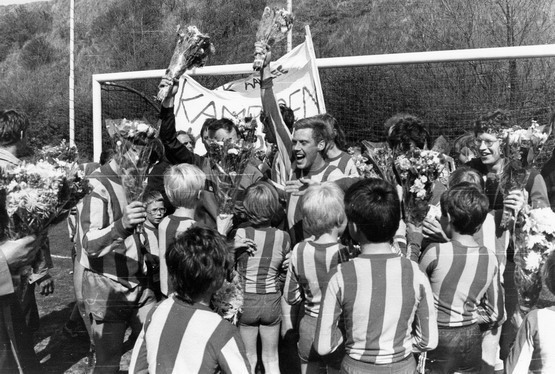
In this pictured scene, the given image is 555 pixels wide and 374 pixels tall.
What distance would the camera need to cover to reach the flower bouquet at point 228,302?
2.88 meters

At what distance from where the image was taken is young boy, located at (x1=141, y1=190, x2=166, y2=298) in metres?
3.56

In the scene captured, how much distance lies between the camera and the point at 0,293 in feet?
10.4

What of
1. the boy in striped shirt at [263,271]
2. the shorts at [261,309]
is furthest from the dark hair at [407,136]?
the shorts at [261,309]

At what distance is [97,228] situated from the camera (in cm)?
324

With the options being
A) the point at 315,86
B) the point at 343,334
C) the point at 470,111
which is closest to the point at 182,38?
the point at 343,334

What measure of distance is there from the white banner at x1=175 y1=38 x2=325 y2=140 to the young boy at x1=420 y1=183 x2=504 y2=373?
376 centimetres

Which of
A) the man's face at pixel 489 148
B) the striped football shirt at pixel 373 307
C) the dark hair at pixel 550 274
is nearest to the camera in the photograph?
the striped football shirt at pixel 373 307

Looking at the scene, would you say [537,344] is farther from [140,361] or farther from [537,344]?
[140,361]

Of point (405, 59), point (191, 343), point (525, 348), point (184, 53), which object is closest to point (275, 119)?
Result: point (184, 53)

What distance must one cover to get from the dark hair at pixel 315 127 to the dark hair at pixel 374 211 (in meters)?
1.09

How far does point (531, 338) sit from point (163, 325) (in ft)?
5.42

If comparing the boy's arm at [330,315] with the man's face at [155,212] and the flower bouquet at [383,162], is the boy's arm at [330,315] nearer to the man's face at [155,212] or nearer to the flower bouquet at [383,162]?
the flower bouquet at [383,162]

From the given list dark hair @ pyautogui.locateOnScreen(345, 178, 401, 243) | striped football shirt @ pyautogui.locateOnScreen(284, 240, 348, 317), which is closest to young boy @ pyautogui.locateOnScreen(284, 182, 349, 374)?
striped football shirt @ pyautogui.locateOnScreen(284, 240, 348, 317)

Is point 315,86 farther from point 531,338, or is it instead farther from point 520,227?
point 531,338
